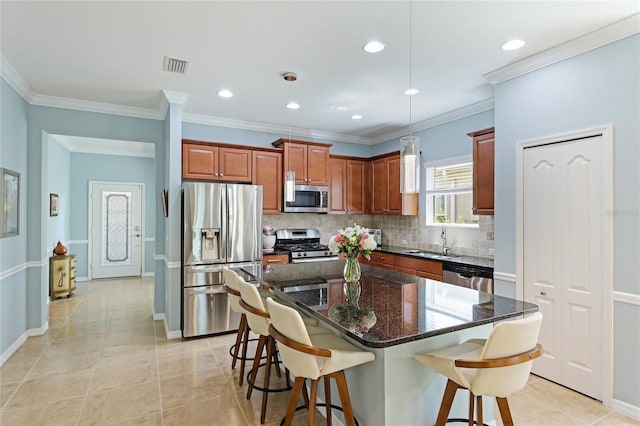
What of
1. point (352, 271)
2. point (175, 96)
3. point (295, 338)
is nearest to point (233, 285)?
point (352, 271)

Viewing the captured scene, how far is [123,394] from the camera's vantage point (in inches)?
109

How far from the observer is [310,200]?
5.36 m

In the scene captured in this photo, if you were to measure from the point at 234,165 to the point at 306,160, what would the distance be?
110 cm

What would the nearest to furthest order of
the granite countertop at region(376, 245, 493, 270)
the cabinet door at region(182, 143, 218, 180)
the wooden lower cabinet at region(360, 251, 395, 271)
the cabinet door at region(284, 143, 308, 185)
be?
1. the granite countertop at region(376, 245, 493, 270)
2. the cabinet door at region(182, 143, 218, 180)
3. the wooden lower cabinet at region(360, 251, 395, 271)
4. the cabinet door at region(284, 143, 308, 185)

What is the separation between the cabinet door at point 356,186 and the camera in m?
5.78

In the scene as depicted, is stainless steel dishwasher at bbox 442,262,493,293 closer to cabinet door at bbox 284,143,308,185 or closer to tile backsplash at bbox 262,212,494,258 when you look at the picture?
tile backsplash at bbox 262,212,494,258

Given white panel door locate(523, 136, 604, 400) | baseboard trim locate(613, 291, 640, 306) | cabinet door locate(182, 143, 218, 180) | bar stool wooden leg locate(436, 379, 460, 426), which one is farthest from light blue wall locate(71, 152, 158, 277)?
baseboard trim locate(613, 291, 640, 306)

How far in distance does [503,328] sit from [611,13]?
232cm

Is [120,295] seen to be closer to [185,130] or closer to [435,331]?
Result: [185,130]

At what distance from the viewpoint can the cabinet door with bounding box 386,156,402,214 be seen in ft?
17.3

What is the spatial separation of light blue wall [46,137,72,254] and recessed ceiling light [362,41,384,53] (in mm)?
5551

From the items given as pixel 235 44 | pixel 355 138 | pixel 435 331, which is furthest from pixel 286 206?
pixel 435 331

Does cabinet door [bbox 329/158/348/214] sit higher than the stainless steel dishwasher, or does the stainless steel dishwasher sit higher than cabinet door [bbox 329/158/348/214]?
cabinet door [bbox 329/158/348/214]

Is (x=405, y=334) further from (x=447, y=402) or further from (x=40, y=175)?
(x=40, y=175)
